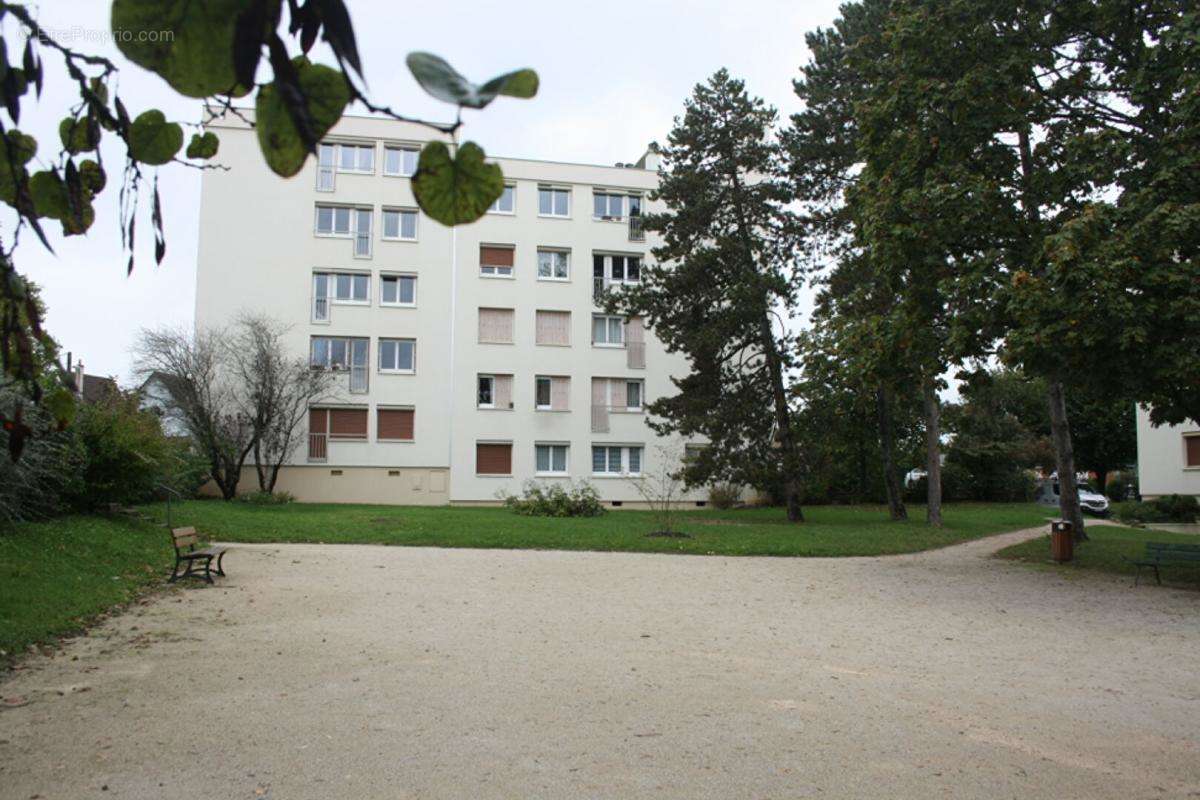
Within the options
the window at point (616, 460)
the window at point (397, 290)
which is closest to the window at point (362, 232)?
the window at point (397, 290)

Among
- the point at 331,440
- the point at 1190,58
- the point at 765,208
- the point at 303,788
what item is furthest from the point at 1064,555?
the point at 331,440

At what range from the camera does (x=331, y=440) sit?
38.6 m

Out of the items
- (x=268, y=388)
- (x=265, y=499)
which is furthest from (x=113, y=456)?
(x=268, y=388)

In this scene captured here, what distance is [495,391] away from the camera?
4050 cm

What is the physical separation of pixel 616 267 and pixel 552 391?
6.66m

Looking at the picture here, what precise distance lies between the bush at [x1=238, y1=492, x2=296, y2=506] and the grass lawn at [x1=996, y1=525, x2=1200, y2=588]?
24.1 m

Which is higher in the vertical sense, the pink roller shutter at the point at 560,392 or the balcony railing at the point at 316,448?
the pink roller shutter at the point at 560,392

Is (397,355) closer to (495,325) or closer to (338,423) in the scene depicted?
(338,423)

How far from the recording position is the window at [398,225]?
132ft

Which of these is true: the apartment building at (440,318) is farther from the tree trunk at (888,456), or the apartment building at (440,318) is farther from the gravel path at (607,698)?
the gravel path at (607,698)

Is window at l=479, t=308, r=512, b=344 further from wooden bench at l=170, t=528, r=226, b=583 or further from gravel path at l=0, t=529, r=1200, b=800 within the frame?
gravel path at l=0, t=529, r=1200, b=800

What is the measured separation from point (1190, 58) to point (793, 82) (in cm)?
1642

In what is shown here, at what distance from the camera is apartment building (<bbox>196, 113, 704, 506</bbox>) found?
38.8 m

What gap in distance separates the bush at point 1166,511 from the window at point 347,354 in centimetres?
3034
